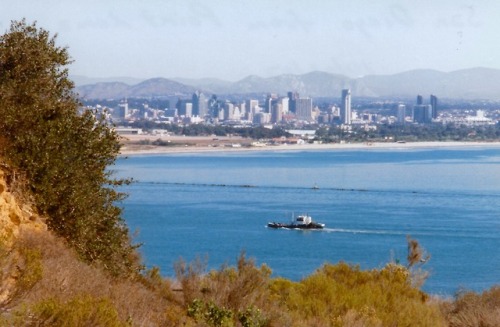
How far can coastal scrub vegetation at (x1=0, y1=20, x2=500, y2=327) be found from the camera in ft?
21.4

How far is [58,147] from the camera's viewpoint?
7402 millimetres

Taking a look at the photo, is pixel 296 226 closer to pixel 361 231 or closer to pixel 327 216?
pixel 361 231

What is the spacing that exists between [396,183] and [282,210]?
13.0 m

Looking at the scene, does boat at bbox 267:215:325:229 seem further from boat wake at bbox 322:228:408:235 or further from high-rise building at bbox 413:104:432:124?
high-rise building at bbox 413:104:432:124

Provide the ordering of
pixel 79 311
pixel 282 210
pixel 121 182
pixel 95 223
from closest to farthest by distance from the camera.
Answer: pixel 79 311 < pixel 95 223 < pixel 121 182 < pixel 282 210

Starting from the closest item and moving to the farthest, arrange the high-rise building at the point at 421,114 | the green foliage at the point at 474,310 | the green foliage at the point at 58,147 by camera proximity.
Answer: the green foliage at the point at 58,147 → the green foliage at the point at 474,310 → the high-rise building at the point at 421,114

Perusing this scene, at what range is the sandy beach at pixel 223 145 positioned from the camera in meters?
82.4

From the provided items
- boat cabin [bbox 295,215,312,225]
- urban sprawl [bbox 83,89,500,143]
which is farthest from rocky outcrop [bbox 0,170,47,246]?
urban sprawl [bbox 83,89,500,143]

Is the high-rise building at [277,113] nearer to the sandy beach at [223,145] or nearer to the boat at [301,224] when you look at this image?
the sandy beach at [223,145]

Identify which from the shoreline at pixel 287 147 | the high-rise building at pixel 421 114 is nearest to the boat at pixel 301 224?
the shoreline at pixel 287 147

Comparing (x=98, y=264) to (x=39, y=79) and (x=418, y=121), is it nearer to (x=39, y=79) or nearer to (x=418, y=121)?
(x=39, y=79)

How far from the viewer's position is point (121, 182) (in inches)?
330

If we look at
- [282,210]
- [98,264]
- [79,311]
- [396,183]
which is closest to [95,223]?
[98,264]

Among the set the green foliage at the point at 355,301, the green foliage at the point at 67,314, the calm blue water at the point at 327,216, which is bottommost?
the calm blue water at the point at 327,216
